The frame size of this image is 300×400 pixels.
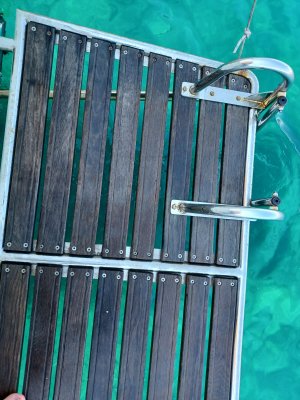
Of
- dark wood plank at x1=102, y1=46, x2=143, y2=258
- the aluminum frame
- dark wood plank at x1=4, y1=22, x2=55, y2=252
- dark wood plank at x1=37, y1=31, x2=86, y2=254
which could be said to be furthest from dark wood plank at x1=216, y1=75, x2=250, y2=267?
dark wood plank at x1=4, y1=22, x2=55, y2=252

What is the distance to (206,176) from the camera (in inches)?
115

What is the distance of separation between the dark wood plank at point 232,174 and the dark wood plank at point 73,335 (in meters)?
0.80

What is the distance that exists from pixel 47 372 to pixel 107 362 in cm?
32

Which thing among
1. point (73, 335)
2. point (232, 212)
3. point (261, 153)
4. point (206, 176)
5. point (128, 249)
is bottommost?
point (73, 335)

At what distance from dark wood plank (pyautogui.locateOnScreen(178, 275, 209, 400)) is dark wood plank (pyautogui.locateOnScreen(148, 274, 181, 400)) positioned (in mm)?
65

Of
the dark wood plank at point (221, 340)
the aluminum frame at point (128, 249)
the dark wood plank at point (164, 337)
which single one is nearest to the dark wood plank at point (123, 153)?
the aluminum frame at point (128, 249)

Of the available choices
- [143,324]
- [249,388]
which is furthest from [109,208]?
[249,388]

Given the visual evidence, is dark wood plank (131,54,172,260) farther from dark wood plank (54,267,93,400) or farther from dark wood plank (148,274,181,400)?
dark wood plank (54,267,93,400)

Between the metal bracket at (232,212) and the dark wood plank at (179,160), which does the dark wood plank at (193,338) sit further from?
the metal bracket at (232,212)

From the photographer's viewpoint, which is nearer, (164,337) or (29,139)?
(29,139)

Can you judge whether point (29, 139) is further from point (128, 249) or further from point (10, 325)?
point (10, 325)

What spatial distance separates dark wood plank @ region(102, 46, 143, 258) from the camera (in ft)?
9.20

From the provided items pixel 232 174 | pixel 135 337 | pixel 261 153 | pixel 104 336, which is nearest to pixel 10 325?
pixel 104 336

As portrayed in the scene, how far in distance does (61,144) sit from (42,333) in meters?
1.03
